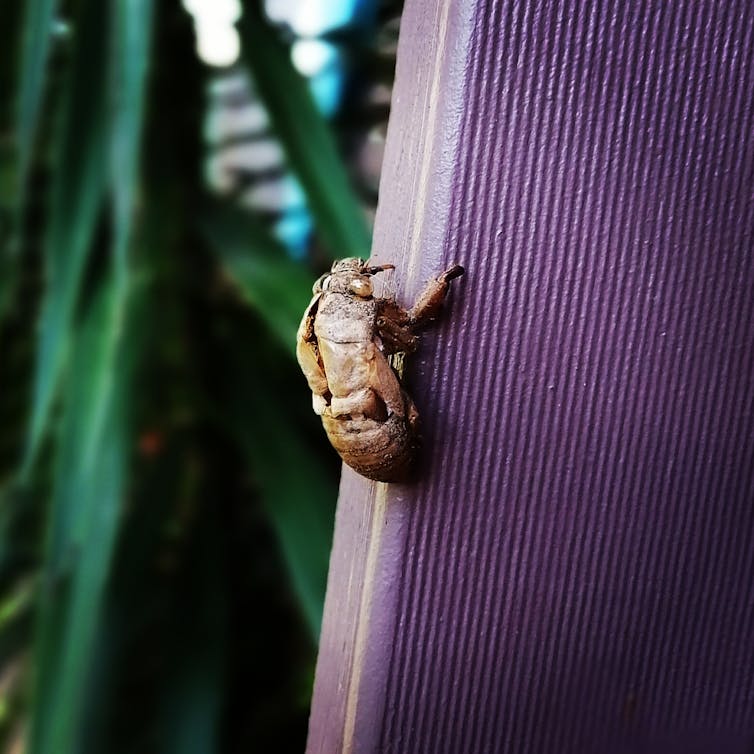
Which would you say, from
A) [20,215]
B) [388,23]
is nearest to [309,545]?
[20,215]

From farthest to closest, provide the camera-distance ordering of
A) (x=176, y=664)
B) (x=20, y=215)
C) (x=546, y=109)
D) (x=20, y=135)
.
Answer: (x=176, y=664)
(x=20, y=215)
(x=20, y=135)
(x=546, y=109)

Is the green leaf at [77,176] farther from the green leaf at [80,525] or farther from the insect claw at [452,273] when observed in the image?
the insect claw at [452,273]

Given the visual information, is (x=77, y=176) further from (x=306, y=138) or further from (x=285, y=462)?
(x=285, y=462)

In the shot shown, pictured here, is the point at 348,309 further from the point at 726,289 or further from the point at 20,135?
the point at 20,135

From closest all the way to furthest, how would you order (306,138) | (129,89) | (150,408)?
(129,89)
(306,138)
(150,408)

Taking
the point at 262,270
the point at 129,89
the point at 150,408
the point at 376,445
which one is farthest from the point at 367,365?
the point at 150,408

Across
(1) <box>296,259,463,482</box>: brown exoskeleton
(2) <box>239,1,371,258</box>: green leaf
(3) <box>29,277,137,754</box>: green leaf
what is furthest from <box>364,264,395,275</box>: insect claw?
(3) <box>29,277,137,754</box>: green leaf
